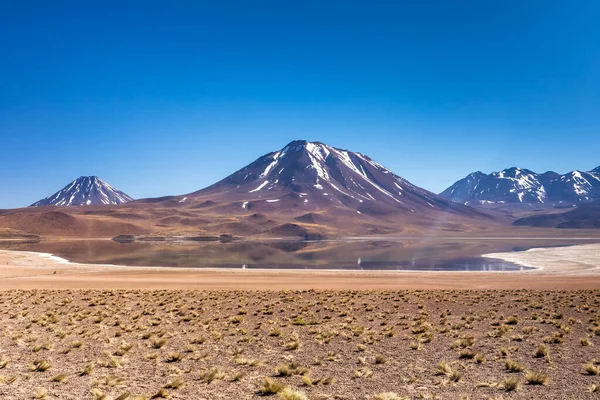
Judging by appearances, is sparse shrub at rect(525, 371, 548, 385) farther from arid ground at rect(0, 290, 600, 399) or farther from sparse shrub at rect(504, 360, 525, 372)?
sparse shrub at rect(504, 360, 525, 372)

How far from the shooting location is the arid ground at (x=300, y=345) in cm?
1010

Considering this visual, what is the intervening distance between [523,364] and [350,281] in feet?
78.5

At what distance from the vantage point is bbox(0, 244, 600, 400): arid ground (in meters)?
10.1

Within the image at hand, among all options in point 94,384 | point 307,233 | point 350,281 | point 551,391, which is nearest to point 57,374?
point 94,384

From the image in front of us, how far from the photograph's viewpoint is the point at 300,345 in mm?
14203

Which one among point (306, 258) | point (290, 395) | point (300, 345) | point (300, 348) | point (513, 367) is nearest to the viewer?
point (290, 395)

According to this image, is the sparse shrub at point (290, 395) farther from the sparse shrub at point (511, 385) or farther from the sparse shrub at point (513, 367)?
the sparse shrub at point (513, 367)

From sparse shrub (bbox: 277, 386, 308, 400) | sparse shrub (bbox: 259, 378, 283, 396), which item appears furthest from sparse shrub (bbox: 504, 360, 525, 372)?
sparse shrub (bbox: 259, 378, 283, 396)

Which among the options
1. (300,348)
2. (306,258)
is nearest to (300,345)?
(300,348)

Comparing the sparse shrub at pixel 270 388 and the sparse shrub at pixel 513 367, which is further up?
the sparse shrub at pixel 513 367

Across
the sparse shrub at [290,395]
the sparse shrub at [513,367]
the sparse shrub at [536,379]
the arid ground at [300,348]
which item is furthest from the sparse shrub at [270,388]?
the sparse shrub at [513,367]

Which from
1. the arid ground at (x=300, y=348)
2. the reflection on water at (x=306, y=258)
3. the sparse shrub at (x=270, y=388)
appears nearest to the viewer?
the sparse shrub at (x=270, y=388)

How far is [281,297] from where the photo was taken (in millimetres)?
25109

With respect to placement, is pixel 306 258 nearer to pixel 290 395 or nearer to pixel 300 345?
pixel 300 345
